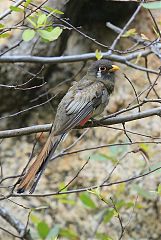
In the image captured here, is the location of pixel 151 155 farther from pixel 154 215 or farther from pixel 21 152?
pixel 21 152

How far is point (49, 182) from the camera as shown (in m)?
5.91

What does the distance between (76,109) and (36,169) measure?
1.94ft

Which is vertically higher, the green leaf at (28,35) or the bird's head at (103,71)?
the green leaf at (28,35)

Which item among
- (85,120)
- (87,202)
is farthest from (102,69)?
(87,202)

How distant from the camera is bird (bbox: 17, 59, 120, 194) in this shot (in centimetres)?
366

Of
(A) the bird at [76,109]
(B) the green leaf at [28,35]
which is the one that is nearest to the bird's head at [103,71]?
(A) the bird at [76,109]

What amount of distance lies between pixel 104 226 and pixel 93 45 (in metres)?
1.74

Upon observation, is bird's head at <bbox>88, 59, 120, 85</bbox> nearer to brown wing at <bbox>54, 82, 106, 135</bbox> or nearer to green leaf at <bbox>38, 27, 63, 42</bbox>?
brown wing at <bbox>54, 82, 106, 135</bbox>

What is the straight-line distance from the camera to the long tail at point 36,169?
355cm

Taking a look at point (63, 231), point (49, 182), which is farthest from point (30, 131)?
point (49, 182)

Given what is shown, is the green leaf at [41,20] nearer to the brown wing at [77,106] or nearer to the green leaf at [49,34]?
the green leaf at [49,34]

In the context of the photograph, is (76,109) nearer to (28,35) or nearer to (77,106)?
(77,106)

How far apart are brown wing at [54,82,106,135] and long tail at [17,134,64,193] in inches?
3.0

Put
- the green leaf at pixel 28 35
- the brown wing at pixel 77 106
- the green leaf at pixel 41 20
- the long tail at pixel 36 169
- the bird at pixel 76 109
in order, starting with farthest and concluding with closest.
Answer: the brown wing at pixel 77 106, the bird at pixel 76 109, the long tail at pixel 36 169, the green leaf at pixel 41 20, the green leaf at pixel 28 35
